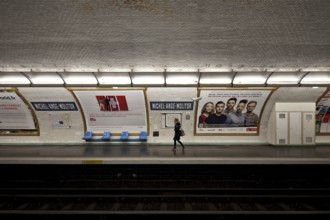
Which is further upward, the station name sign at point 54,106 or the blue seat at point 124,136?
the station name sign at point 54,106

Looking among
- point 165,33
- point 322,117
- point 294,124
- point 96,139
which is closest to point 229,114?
point 294,124

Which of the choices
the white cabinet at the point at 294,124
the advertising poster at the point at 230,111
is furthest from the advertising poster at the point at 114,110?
the white cabinet at the point at 294,124

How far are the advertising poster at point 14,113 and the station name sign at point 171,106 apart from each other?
6.16 metres

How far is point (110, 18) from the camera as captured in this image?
3.50m

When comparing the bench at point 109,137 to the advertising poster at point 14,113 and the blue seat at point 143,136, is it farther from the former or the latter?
the advertising poster at point 14,113

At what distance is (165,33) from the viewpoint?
13.3 feet

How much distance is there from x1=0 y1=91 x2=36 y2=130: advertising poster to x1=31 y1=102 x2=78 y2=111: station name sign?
60cm

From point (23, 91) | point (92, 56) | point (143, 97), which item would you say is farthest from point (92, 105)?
point (92, 56)

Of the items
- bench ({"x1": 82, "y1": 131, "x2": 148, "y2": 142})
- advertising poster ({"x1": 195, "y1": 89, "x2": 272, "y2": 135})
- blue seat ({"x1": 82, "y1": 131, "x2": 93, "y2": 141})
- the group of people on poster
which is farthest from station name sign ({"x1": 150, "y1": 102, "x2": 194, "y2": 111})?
blue seat ({"x1": 82, "y1": 131, "x2": 93, "y2": 141})

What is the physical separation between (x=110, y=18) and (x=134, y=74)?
3.91 meters

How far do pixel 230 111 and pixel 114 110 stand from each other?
559 centimetres

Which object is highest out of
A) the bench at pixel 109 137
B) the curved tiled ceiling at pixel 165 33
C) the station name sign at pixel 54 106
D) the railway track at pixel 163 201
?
the curved tiled ceiling at pixel 165 33

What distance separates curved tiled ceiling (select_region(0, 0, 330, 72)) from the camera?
3.22 metres

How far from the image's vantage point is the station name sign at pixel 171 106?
9.29m
